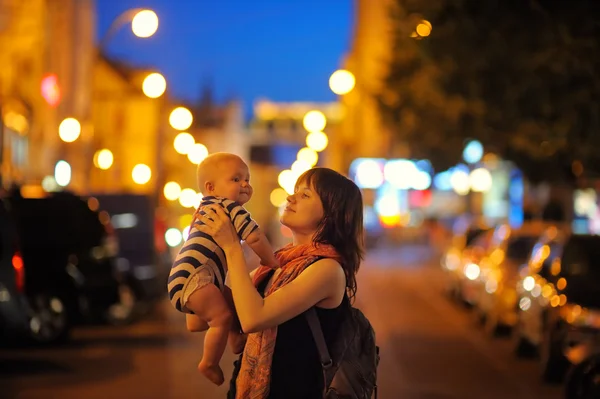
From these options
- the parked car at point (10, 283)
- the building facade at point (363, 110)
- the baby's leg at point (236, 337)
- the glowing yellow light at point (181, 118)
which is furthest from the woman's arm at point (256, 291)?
the building facade at point (363, 110)

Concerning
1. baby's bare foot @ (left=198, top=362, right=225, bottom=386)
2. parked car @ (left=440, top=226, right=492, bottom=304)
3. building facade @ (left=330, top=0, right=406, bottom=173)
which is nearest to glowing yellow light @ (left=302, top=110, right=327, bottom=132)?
parked car @ (left=440, top=226, right=492, bottom=304)

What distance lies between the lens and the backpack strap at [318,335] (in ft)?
13.5

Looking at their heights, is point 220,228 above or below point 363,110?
below

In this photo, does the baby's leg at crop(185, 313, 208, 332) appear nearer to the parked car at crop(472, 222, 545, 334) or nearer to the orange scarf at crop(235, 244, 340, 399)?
the orange scarf at crop(235, 244, 340, 399)

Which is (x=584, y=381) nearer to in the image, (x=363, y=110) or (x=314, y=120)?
(x=314, y=120)

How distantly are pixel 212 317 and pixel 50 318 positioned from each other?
11.3m

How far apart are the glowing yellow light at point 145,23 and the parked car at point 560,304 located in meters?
12.0

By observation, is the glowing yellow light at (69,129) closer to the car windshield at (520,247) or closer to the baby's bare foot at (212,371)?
the car windshield at (520,247)

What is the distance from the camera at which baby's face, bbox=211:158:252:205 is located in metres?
4.23

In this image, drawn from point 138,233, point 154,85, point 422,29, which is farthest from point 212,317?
point 154,85

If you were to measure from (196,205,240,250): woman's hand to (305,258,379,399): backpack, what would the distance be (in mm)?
408

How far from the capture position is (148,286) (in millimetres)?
19484

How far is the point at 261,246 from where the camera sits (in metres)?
4.14

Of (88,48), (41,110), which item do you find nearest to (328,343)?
(41,110)
